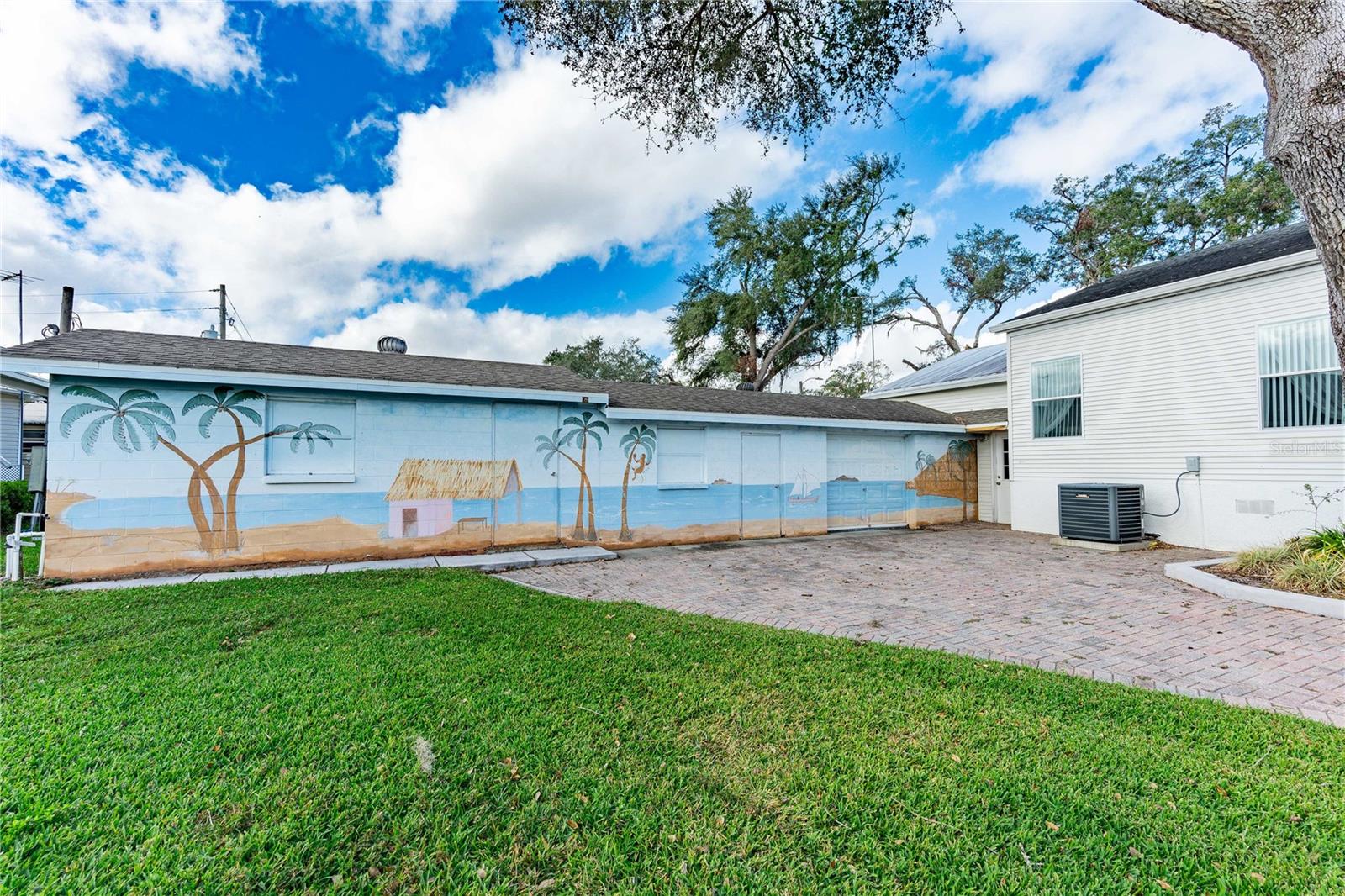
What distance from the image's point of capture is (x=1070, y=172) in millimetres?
23281

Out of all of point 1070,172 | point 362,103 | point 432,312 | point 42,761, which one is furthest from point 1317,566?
point 1070,172

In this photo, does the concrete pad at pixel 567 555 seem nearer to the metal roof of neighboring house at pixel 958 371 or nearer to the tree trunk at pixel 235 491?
the tree trunk at pixel 235 491

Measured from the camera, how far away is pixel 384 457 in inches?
306

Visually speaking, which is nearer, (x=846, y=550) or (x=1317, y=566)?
(x=1317, y=566)

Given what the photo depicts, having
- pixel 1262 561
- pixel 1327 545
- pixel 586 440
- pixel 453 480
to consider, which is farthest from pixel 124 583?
pixel 1327 545

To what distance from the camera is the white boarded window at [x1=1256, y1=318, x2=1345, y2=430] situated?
24.2 ft

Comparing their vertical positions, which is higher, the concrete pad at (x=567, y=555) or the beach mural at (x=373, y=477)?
the beach mural at (x=373, y=477)

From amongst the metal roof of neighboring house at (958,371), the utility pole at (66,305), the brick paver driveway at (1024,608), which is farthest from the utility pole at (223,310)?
the metal roof of neighboring house at (958,371)

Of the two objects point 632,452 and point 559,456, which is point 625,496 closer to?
point 632,452

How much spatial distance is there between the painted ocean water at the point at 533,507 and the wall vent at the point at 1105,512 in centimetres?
342

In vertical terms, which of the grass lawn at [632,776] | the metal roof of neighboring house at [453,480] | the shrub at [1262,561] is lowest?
the grass lawn at [632,776]

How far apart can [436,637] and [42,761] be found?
208cm

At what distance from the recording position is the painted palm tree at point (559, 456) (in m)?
8.82

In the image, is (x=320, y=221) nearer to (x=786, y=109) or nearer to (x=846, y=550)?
(x=786, y=109)
